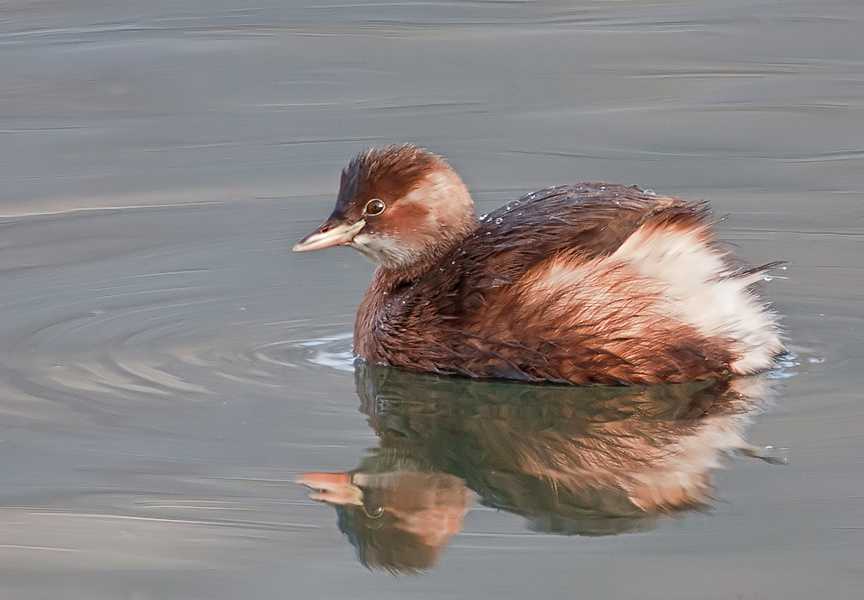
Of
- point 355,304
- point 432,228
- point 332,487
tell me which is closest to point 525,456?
point 332,487

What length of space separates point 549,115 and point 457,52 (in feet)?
4.23

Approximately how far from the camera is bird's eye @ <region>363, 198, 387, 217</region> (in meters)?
6.93

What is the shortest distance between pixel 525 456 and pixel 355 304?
5.89 ft

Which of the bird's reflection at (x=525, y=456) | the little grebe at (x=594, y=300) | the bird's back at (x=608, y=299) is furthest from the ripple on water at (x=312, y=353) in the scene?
the bird's back at (x=608, y=299)

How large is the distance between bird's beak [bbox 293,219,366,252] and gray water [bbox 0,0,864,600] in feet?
1.29

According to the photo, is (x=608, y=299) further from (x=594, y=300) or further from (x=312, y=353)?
(x=312, y=353)

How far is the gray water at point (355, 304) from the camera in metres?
5.18

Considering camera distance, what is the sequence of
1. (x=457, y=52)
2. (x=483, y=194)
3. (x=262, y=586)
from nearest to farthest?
(x=262, y=586) → (x=483, y=194) → (x=457, y=52)

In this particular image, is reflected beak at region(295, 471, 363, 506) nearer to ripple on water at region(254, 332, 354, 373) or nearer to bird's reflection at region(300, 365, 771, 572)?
bird's reflection at region(300, 365, 771, 572)

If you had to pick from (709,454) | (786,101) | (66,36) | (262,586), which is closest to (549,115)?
(786,101)

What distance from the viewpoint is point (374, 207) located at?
6941 mm

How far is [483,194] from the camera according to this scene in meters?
8.81

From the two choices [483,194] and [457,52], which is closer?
[483,194]

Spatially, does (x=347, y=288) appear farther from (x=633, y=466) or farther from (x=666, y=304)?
(x=633, y=466)
